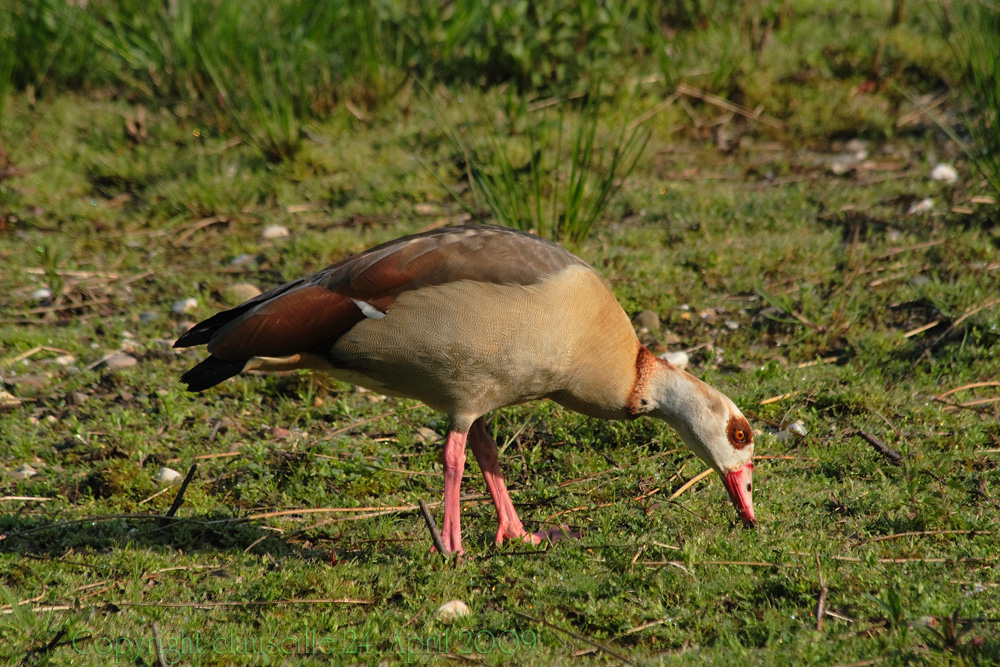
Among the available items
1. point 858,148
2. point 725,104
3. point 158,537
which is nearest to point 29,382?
point 158,537

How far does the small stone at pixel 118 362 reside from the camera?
5.51 metres

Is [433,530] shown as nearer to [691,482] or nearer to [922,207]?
[691,482]

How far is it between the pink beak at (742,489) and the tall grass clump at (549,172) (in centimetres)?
231

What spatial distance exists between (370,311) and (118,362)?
227 cm

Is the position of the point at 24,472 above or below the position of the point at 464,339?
below

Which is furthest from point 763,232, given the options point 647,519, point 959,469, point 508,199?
point 647,519

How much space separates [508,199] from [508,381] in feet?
7.51

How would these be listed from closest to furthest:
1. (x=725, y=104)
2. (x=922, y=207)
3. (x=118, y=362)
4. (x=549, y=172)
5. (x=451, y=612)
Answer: (x=451, y=612), (x=118, y=362), (x=922, y=207), (x=549, y=172), (x=725, y=104)

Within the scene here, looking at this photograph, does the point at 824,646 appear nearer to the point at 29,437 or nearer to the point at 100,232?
the point at 29,437

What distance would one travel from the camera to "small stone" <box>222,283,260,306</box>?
612cm

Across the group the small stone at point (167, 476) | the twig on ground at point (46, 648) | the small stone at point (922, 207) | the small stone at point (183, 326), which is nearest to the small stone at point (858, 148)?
the small stone at point (922, 207)

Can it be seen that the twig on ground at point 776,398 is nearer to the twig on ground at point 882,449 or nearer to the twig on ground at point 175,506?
the twig on ground at point 882,449

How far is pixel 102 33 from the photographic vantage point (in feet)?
29.1

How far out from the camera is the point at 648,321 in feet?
18.6
